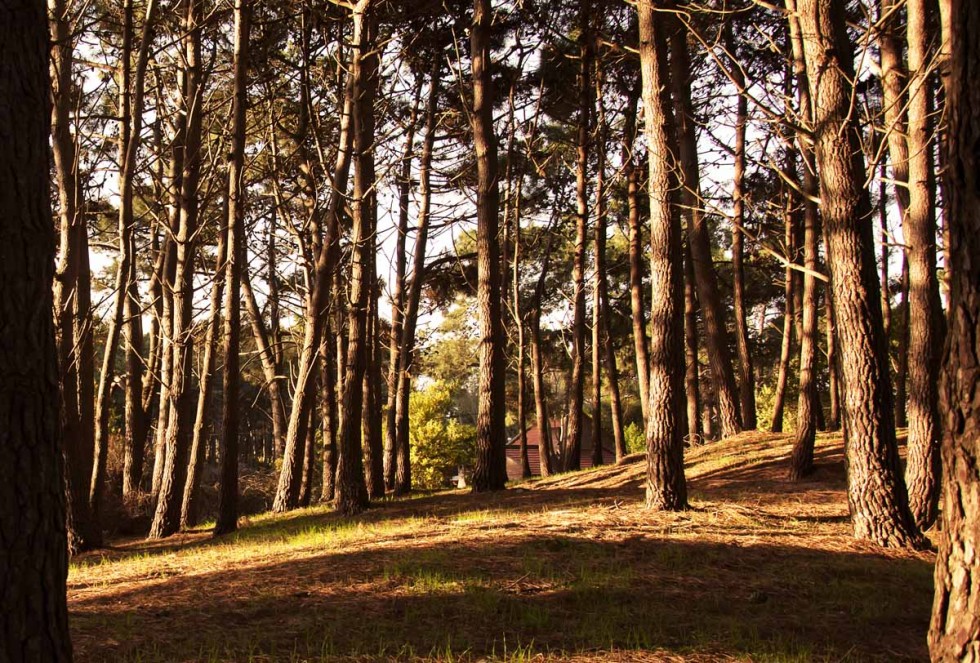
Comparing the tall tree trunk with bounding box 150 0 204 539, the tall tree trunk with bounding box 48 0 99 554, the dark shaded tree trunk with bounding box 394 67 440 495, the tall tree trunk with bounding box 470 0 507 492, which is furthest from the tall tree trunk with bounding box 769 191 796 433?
the tall tree trunk with bounding box 48 0 99 554

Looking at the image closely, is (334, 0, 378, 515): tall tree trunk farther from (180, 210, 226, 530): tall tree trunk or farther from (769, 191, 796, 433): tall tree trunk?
(769, 191, 796, 433): tall tree trunk

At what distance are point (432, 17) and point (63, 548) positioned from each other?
14.0 metres

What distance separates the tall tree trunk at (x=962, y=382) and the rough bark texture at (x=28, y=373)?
11.6ft

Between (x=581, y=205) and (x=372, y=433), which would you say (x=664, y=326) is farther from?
(x=581, y=205)

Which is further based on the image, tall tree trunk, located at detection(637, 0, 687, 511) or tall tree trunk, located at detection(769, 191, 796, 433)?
tall tree trunk, located at detection(769, 191, 796, 433)

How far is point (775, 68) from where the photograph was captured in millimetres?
17281

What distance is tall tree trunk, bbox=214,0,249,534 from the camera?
37.1ft

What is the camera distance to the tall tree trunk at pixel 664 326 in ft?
27.9

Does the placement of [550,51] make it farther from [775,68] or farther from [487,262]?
[487,262]

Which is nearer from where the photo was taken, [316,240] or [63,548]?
[63,548]

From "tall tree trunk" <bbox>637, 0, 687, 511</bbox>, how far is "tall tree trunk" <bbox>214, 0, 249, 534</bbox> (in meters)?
5.93

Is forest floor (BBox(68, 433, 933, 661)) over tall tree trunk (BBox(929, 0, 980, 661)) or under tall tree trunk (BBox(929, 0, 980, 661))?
under

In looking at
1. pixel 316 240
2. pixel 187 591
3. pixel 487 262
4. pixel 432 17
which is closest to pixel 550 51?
pixel 432 17

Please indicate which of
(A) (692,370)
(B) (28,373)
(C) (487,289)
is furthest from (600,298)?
(B) (28,373)
